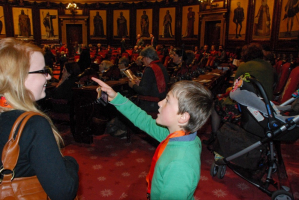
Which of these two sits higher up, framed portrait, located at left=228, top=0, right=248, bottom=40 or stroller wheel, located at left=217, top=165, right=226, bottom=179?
framed portrait, located at left=228, top=0, right=248, bottom=40

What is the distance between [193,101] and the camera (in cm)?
126

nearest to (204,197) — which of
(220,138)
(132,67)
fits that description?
(220,138)

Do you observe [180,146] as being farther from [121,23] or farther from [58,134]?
[121,23]

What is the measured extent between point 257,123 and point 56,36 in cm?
2069

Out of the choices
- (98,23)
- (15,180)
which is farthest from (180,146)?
(98,23)

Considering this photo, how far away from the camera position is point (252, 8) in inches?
526

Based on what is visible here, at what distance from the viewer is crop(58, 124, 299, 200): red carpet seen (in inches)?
108

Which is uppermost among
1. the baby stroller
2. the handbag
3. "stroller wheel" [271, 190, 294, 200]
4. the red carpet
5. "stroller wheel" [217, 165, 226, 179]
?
the handbag

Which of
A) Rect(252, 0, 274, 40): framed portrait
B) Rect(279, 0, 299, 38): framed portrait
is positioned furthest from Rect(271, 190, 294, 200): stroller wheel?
Rect(252, 0, 274, 40): framed portrait

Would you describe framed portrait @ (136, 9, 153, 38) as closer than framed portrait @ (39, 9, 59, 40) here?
Yes

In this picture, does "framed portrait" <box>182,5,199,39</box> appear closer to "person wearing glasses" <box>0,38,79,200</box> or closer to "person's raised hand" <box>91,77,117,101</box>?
"person's raised hand" <box>91,77,117,101</box>

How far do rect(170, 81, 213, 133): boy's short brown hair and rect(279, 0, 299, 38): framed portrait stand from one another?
40.5ft

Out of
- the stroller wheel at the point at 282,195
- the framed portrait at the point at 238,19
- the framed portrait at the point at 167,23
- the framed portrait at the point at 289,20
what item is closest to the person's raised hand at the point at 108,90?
the stroller wheel at the point at 282,195

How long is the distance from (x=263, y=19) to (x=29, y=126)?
14362 mm
